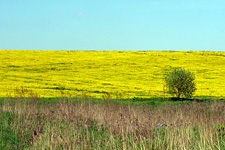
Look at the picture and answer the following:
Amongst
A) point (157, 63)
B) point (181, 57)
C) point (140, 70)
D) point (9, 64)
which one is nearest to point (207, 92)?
point (140, 70)

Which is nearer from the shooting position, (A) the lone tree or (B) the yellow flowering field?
(A) the lone tree

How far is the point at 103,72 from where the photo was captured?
37.9 m

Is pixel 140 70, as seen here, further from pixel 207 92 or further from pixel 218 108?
pixel 218 108

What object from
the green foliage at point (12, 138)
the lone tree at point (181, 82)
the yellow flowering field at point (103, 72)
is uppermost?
the yellow flowering field at point (103, 72)

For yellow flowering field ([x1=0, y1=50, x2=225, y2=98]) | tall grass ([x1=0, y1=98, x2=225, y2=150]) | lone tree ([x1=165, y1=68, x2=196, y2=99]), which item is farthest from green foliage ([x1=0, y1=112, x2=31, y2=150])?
lone tree ([x1=165, y1=68, x2=196, y2=99])

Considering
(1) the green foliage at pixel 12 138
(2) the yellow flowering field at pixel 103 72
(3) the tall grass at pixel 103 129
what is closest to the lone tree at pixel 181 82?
(2) the yellow flowering field at pixel 103 72

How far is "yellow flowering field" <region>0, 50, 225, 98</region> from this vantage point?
1161 inches

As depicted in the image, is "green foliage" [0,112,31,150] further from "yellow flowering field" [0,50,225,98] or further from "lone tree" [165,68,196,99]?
"lone tree" [165,68,196,99]

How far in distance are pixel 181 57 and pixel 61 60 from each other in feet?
57.9

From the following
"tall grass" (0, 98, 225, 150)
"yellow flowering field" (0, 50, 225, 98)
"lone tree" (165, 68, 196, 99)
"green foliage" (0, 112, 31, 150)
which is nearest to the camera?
"tall grass" (0, 98, 225, 150)

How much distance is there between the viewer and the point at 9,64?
41.2 metres

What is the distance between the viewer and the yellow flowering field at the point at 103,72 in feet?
96.7

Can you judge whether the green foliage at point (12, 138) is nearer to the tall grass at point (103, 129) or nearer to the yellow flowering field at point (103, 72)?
the tall grass at point (103, 129)

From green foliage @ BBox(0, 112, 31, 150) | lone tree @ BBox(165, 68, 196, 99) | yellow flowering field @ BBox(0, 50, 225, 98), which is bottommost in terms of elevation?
green foliage @ BBox(0, 112, 31, 150)
